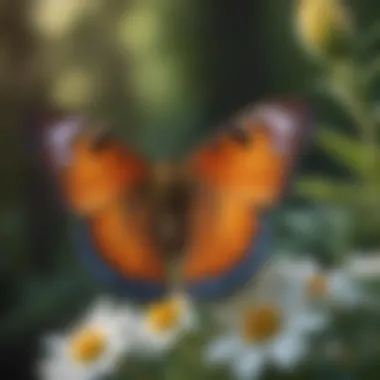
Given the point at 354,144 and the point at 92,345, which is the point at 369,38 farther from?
the point at 92,345

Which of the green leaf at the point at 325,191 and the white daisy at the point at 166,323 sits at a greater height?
the green leaf at the point at 325,191

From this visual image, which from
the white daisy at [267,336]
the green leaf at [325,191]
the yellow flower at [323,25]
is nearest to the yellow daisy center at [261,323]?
the white daisy at [267,336]

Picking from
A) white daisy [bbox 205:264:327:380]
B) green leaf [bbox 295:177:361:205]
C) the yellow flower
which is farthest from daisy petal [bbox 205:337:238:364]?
the yellow flower

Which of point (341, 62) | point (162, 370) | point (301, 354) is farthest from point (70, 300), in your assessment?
point (341, 62)

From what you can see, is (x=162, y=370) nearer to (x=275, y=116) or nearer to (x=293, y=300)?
(x=293, y=300)

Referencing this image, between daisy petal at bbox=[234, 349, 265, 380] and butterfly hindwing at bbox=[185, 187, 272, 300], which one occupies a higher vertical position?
butterfly hindwing at bbox=[185, 187, 272, 300]

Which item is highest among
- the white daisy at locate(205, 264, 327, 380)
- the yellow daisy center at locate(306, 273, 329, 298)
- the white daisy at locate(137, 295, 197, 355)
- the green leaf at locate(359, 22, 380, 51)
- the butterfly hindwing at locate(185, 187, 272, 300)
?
the green leaf at locate(359, 22, 380, 51)

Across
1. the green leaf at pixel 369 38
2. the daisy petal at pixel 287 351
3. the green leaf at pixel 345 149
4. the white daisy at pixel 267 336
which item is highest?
the green leaf at pixel 369 38

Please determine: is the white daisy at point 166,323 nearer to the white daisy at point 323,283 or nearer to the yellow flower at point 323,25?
the white daisy at point 323,283

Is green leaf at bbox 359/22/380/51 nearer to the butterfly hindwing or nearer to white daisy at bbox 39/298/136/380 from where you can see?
the butterfly hindwing
